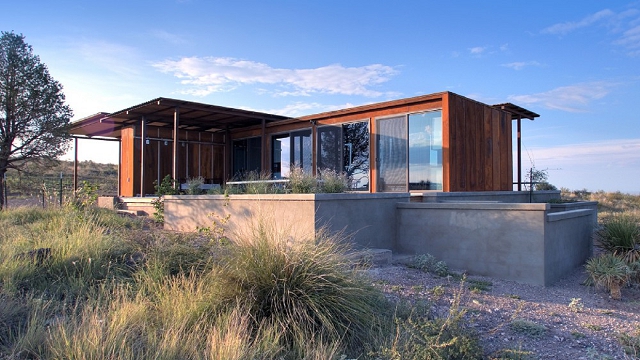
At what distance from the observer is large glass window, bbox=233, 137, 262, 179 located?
15248 mm

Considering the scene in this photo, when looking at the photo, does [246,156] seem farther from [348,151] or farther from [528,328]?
[528,328]

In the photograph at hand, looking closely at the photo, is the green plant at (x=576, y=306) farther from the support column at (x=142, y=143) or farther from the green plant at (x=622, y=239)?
the support column at (x=142, y=143)

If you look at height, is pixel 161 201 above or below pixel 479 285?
above

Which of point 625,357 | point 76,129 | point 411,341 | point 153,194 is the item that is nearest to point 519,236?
point 625,357

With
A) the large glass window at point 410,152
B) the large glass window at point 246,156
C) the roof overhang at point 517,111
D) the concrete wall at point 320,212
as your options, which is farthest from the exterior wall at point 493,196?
the large glass window at point 246,156

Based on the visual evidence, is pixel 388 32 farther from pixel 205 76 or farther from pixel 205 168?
pixel 205 168

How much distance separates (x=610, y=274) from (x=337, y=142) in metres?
7.54

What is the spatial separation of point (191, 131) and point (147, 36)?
577 cm

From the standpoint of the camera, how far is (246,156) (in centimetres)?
1587

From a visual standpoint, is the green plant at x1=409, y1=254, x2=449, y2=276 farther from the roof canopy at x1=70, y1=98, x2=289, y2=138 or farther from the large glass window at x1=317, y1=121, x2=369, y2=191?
the roof canopy at x1=70, y1=98, x2=289, y2=138

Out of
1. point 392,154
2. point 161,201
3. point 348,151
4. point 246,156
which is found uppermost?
point 246,156

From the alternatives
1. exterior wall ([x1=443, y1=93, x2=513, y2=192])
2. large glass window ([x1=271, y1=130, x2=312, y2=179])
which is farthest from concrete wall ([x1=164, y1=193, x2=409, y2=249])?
large glass window ([x1=271, y1=130, x2=312, y2=179])

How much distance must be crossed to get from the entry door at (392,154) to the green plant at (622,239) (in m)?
4.23

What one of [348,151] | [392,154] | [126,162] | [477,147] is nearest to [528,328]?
[392,154]
